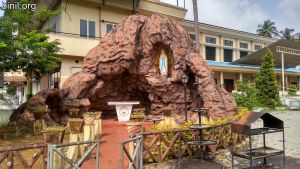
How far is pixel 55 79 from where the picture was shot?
67.9 feet

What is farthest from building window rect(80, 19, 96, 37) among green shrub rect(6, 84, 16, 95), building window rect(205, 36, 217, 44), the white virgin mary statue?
building window rect(205, 36, 217, 44)

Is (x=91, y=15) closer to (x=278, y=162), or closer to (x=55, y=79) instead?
(x=55, y=79)

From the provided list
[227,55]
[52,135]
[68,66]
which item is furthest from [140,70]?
[227,55]

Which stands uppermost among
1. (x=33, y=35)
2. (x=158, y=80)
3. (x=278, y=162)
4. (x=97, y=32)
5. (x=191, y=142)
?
(x=97, y=32)

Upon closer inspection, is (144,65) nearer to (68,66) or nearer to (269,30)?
(68,66)

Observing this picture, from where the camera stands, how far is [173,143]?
7.61 metres

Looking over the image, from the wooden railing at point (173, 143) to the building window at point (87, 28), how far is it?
555 inches

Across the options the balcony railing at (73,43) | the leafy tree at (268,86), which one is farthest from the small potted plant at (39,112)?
the leafy tree at (268,86)

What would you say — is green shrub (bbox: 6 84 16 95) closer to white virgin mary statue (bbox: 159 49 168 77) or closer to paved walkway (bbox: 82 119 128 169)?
paved walkway (bbox: 82 119 128 169)

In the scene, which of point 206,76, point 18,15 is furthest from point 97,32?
point 206,76

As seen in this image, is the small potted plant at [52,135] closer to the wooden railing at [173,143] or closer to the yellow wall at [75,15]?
the wooden railing at [173,143]

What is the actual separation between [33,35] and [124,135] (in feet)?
17.0

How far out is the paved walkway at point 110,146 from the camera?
6695 millimetres

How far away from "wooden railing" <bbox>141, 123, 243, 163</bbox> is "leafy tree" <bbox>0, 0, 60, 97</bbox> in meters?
6.17
